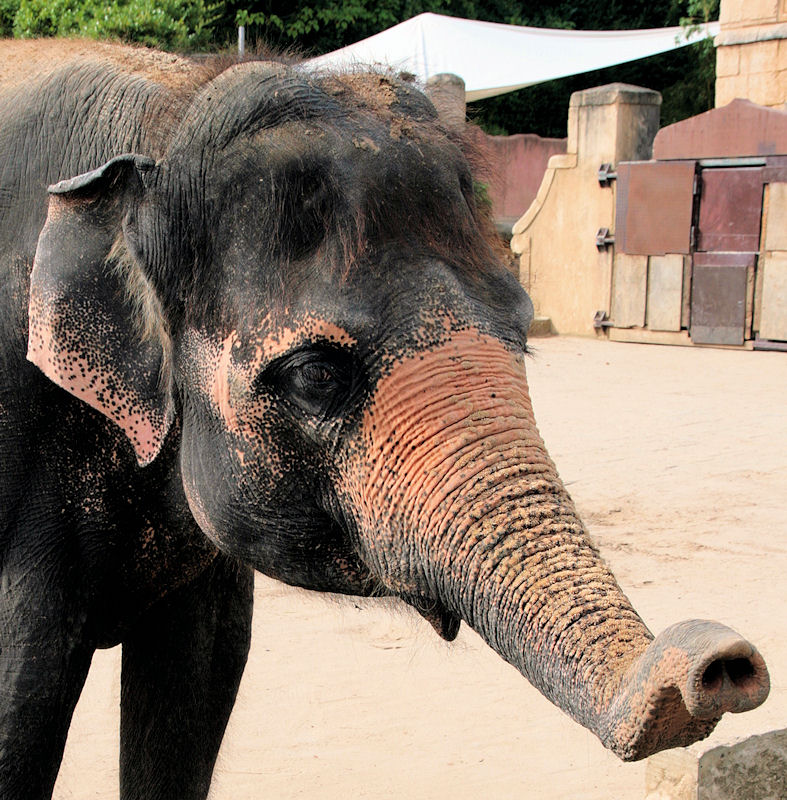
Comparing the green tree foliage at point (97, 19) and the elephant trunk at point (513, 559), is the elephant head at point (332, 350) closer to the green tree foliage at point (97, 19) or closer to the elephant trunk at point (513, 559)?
the elephant trunk at point (513, 559)

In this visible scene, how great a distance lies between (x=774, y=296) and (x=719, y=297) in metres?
0.57

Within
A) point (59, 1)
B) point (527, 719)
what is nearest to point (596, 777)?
point (527, 719)

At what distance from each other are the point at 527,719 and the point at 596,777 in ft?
1.38

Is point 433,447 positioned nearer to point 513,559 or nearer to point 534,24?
point 513,559

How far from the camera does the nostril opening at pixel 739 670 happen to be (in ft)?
4.74

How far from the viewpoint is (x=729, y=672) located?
145cm

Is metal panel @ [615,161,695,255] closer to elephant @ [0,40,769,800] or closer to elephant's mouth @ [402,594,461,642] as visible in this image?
elephant @ [0,40,769,800]

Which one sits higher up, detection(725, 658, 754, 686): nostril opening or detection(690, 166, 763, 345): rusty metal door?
detection(725, 658, 754, 686): nostril opening

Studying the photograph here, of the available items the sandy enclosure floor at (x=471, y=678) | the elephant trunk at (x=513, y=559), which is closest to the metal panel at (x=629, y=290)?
the sandy enclosure floor at (x=471, y=678)

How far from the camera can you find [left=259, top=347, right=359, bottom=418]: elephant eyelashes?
190 cm

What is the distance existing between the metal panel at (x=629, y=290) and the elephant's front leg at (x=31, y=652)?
11.7 metres

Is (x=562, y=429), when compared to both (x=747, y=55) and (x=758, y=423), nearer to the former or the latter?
(x=758, y=423)

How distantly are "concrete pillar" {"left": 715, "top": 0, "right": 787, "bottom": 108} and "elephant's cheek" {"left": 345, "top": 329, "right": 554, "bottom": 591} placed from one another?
12.1 metres

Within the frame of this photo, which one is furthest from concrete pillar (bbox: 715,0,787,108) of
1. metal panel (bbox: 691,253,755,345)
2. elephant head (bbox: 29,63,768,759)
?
elephant head (bbox: 29,63,768,759)
